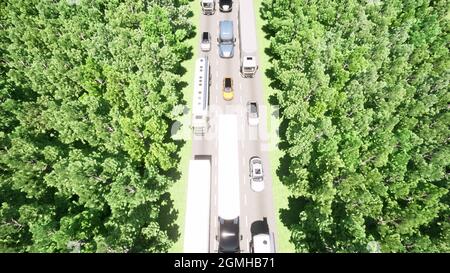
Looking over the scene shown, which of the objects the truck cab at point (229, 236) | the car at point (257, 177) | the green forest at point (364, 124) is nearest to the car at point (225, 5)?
the green forest at point (364, 124)

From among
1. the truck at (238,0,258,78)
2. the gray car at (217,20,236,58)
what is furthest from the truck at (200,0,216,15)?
the gray car at (217,20,236,58)

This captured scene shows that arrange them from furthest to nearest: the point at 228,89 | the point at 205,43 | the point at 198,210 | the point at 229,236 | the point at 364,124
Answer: the point at 205,43
the point at 228,89
the point at 364,124
the point at 198,210
the point at 229,236

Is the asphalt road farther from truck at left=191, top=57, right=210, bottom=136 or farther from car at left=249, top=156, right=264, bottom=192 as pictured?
truck at left=191, top=57, right=210, bottom=136

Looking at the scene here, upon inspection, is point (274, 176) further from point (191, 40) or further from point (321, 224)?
point (191, 40)

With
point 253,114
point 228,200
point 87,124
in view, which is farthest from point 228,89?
point 87,124

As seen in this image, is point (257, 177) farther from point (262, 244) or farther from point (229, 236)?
point (229, 236)

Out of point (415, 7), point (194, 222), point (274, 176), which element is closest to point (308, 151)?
point (274, 176)
